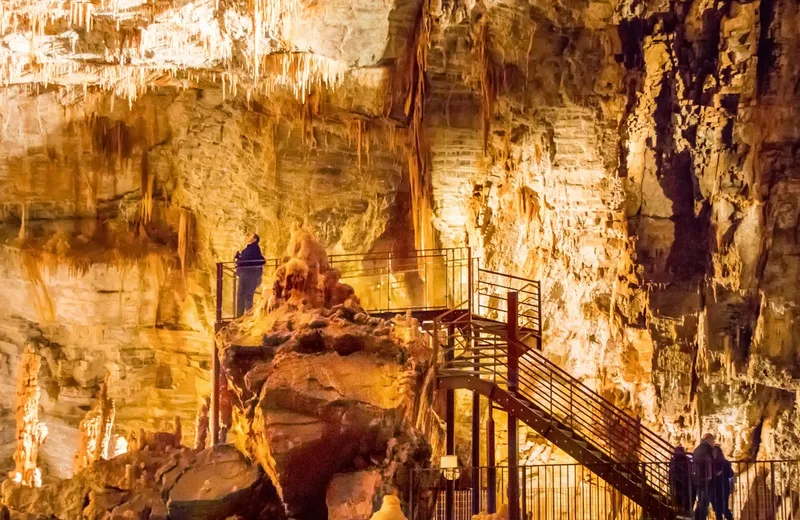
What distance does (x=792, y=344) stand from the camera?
518 inches

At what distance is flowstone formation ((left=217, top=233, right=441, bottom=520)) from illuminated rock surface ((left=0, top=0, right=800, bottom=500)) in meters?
5.26

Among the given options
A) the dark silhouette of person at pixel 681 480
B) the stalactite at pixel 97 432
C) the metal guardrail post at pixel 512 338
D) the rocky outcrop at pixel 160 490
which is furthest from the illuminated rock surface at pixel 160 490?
the stalactite at pixel 97 432

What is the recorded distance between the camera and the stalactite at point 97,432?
18094mm

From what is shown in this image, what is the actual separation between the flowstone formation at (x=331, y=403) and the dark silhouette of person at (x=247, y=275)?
2.62 metres

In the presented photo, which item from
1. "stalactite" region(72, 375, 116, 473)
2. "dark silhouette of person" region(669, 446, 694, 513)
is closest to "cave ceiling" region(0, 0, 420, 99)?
"stalactite" region(72, 375, 116, 473)

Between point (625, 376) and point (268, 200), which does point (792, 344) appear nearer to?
point (625, 376)

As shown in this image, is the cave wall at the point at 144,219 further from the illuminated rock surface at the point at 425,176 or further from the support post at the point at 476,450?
the support post at the point at 476,450

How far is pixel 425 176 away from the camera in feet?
54.7

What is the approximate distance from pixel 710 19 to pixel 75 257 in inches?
493

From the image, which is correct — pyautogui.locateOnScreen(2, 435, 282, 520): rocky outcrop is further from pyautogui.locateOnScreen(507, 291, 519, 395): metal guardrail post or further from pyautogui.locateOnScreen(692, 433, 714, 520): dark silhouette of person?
pyautogui.locateOnScreen(692, 433, 714, 520): dark silhouette of person

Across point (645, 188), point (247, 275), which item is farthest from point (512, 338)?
point (247, 275)

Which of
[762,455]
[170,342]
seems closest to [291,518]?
[762,455]

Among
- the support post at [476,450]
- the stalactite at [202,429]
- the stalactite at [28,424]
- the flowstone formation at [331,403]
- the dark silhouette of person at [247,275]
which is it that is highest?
the dark silhouette of person at [247,275]

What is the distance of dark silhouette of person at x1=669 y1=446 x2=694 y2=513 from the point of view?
10.6 meters
